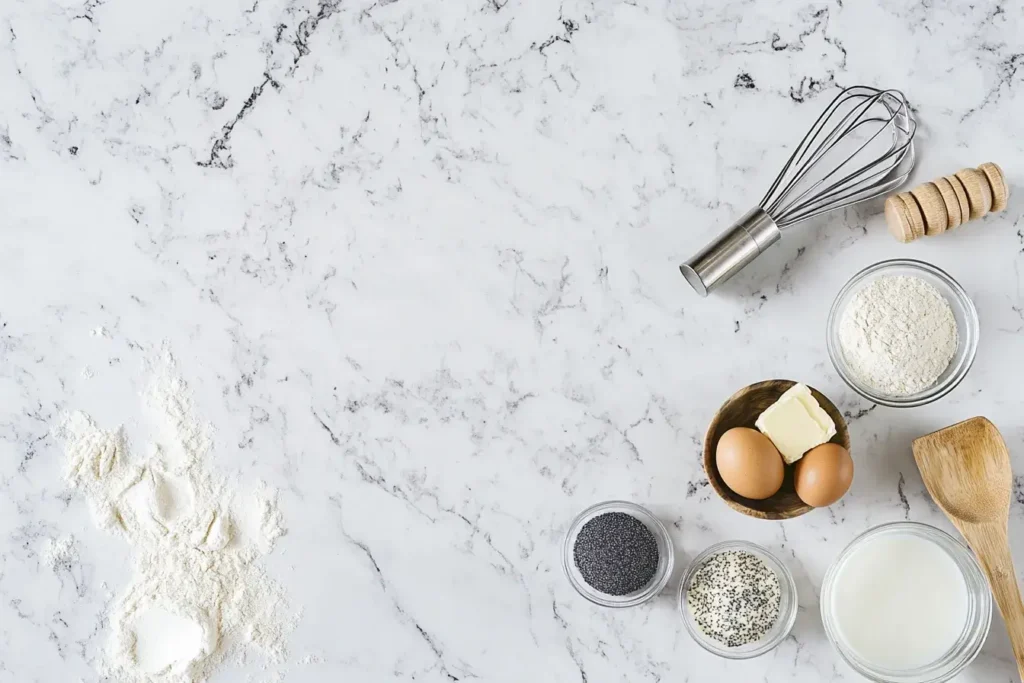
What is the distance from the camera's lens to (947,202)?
3.92 ft

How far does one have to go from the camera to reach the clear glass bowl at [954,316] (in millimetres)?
1212

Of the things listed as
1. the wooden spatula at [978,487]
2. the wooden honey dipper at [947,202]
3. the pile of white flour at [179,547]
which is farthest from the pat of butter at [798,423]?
the pile of white flour at [179,547]

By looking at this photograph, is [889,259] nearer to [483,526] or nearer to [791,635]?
[791,635]

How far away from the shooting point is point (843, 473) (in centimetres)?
114

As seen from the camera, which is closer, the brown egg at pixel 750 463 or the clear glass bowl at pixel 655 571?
the brown egg at pixel 750 463

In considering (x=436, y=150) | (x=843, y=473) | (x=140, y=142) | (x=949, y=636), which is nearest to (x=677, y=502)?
(x=843, y=473)

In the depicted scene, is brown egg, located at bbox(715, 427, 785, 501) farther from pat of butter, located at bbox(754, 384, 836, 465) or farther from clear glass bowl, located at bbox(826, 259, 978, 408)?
clear glass bowl, located at bbox(826, 259, 978, 408)

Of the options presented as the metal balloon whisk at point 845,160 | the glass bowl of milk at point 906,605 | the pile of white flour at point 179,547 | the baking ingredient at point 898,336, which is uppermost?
the metal balloon whisk at point 845,160

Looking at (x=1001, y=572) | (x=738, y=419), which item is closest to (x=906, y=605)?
(x=1001, y=572)

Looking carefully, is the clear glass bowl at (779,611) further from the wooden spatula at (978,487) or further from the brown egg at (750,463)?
the wooden spatula at (978,487)

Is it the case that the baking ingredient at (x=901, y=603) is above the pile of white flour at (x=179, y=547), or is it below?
above

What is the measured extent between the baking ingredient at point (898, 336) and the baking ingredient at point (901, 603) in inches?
9.1

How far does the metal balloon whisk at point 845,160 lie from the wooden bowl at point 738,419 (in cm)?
17

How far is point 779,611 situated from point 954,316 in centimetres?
51
